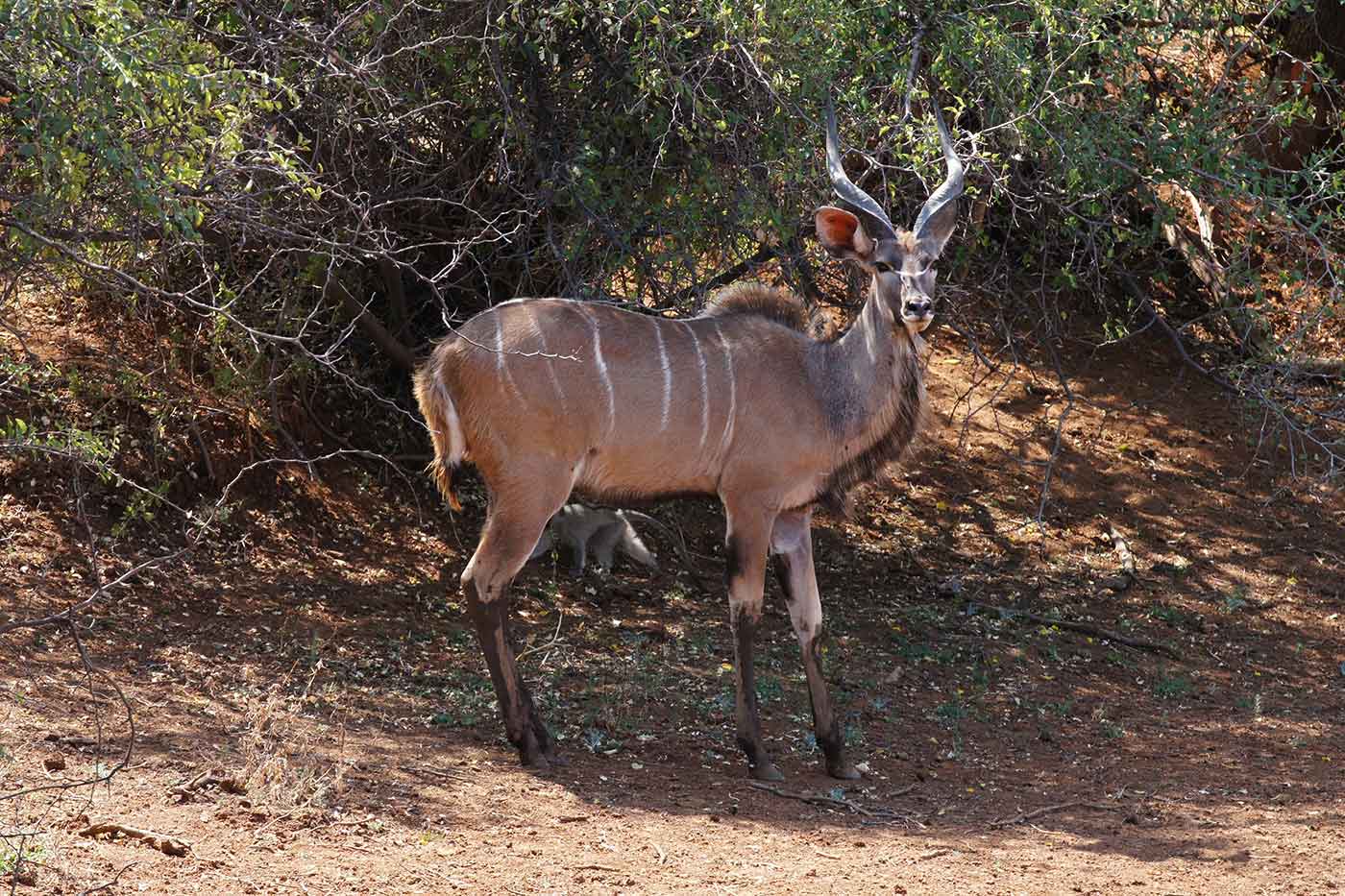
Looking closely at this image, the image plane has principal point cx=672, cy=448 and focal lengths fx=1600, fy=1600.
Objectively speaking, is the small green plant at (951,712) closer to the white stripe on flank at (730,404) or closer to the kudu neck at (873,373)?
the kudu neck at (873,373)

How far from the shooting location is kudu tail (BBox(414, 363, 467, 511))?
511 centimetres

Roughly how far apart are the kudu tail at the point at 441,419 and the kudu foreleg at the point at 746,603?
36.1 inches

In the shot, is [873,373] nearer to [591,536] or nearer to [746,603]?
[746,603]

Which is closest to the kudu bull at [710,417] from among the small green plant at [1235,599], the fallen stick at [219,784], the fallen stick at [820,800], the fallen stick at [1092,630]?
the fallen stick at [820,800]

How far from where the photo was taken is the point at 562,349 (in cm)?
512

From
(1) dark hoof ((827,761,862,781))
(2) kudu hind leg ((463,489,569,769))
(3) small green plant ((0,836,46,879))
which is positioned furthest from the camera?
(1) dark hoof ((827,761,862,781))

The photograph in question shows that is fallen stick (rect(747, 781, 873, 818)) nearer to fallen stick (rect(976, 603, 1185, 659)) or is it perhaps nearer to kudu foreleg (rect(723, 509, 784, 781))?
kudu foreleg (rect(723, 509, 784, 781))

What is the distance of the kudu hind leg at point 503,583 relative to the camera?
5012 millimetres

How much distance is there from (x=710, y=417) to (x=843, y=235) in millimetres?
742

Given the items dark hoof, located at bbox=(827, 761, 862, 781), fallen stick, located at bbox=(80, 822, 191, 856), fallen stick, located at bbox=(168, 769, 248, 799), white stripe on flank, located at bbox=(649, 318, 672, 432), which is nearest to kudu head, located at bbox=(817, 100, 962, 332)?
white stripe on flank, located at bbox=(649, 318, 672, 432)

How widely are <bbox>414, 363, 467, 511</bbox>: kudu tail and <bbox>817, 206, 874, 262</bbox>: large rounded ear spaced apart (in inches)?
52.4

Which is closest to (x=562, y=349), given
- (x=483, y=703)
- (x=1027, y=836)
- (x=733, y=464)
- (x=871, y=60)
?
(x=733, y=464)

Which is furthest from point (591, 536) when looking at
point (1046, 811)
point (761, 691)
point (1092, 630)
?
point (1046, 811)

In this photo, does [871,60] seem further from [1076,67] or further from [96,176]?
[96,176]
